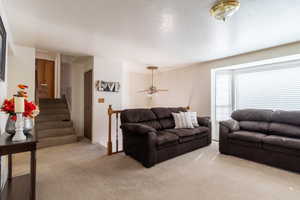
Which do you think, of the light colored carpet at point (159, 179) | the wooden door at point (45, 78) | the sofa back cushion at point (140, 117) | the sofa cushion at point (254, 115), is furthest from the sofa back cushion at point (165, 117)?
the wooden door at point (45, 78)

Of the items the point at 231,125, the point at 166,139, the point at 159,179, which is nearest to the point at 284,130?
the point at 231,125

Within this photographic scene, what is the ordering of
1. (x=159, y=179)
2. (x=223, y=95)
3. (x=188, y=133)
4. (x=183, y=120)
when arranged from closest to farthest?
(x=159, y=179), (x=188, y=133), (x=183, y=120), (x=223, y=95)

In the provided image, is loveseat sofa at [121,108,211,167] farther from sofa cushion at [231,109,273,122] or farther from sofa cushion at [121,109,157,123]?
sofa cushion at [231,109,273,122]

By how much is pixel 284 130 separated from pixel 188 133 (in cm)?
187

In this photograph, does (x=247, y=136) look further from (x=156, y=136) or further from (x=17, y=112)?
(x=17, y=112)

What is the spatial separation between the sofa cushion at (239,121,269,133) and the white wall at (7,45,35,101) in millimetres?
5042

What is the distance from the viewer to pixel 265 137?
115 inches

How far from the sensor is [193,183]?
7.16 feet

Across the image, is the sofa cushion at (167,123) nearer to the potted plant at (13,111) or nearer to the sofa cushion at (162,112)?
the sofa cushion at (162,112)

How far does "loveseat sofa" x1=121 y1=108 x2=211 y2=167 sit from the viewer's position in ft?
8.95

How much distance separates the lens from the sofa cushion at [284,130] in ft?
9.49

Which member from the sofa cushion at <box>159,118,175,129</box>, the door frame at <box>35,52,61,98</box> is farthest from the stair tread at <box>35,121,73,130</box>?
the sofa cushion at <box>159,118,175,129</box>

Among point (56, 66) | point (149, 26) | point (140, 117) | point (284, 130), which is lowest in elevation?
point (284, 130)

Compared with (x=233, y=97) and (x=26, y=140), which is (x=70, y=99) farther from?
(x=233, y=97)
